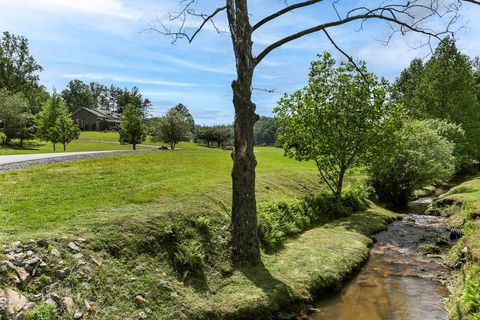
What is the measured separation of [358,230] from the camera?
19453 millimetres

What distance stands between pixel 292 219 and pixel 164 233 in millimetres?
8036

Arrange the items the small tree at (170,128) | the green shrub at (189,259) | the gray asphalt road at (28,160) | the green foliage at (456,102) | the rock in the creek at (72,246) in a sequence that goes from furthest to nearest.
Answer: the small tree at (170,128) → the green foliage at (456,102) → the gray asphalt road at (28,160) → the green shrub at (189,259) → the rock in the creek at (72,246)

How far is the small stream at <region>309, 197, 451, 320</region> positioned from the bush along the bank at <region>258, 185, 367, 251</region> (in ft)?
10.5

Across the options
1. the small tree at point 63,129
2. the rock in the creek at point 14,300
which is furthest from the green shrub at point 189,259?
the small tree at point 63,129

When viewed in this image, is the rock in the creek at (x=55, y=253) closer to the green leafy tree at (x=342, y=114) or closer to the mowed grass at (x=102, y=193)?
the mowed grass at (x=102, y=193)

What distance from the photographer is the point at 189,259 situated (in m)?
11.1

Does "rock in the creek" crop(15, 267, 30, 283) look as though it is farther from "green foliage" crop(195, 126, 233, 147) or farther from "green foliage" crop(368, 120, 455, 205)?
"green foliage" crop(195, 126, 233, 147)

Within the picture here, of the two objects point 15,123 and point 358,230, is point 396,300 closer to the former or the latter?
point 358,230

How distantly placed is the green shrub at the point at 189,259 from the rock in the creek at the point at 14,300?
423 centimetres

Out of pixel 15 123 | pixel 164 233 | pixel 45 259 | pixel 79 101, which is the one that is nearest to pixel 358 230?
pixel 164 233

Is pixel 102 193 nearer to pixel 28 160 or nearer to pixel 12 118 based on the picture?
pixel 28 160

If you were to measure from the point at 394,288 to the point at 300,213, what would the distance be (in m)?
7.01

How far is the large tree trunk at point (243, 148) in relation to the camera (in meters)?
12.1

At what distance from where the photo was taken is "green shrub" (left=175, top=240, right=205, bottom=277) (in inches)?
435
